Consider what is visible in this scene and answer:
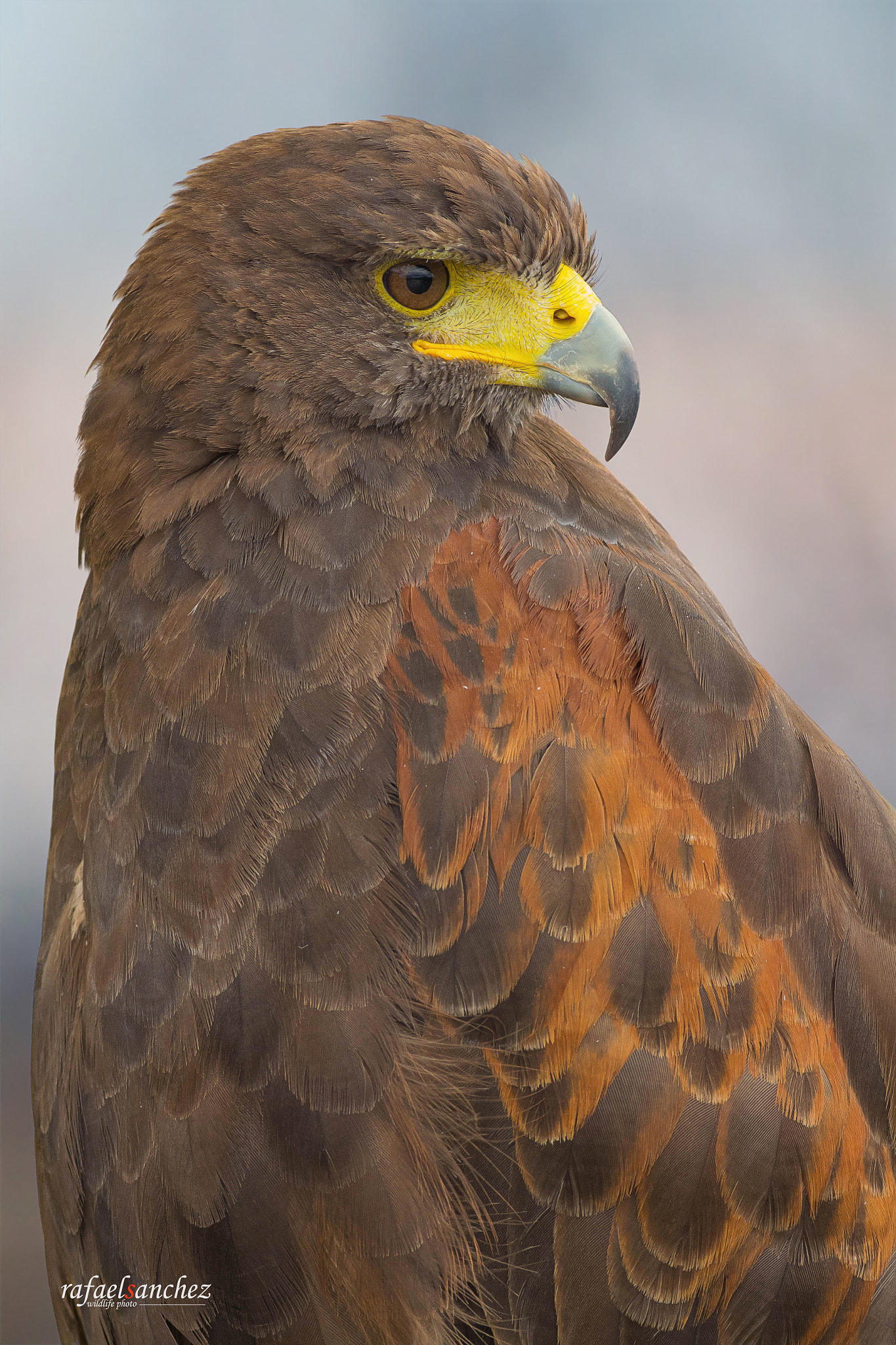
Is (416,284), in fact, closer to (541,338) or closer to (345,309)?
(345,309)

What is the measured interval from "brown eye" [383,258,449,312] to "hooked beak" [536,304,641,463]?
0.68 feet

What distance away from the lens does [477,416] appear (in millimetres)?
1851

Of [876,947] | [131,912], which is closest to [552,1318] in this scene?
[876,947]

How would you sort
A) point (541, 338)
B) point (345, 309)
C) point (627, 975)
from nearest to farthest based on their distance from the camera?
1. point (627, 975)
2. point (345, 309)
3. point (541, 338)

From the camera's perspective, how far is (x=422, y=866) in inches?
63.1

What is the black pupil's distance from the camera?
5.77 ft

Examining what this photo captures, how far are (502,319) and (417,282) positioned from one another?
6.2 inches

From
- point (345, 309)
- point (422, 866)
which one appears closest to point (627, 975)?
point (422, 866)

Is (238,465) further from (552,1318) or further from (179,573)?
(552,1318)

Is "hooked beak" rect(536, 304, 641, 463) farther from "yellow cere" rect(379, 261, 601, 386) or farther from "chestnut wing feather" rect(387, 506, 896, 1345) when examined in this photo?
"chestnut wing feather" rect(387, 506, 896, 1345)

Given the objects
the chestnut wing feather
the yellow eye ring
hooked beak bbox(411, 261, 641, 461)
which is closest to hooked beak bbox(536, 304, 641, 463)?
hooked beak bbox(411, 261, 641, 461)

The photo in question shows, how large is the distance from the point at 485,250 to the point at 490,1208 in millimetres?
1453

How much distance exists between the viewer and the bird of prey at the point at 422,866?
158 centimetres

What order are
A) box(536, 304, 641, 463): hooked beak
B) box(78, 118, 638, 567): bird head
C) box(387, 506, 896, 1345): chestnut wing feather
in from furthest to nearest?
box(536, 304, 641, 463): hooked beak
box(78, 118, 638, 567): bird head
box(387, 506, 896, 1345): chestnut wing feather
